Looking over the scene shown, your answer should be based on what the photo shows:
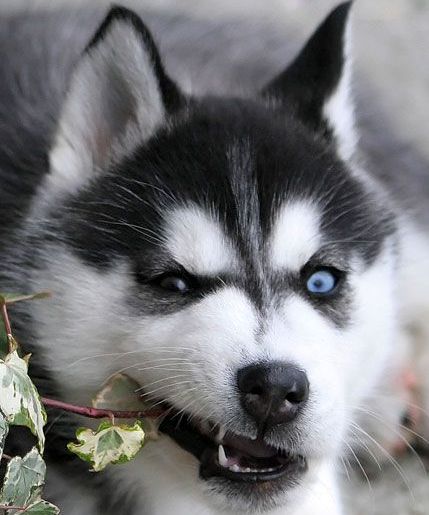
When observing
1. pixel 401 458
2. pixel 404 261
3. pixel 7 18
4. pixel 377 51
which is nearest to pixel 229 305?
pixel 404 261

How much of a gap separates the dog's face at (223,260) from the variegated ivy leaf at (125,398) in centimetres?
3

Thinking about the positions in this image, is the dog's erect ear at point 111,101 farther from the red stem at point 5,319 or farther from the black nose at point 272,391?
the black nose at point 272,391

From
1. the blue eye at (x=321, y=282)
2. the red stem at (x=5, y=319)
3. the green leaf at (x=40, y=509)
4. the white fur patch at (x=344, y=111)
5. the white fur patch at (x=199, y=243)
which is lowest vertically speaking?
the green leaf at (x=40, y=509)

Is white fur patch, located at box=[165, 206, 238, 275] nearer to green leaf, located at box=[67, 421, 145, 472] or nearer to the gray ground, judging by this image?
green leaf, located at box=[67, 421, 145, 472]

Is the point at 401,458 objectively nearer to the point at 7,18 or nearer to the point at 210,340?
the point at 210,340

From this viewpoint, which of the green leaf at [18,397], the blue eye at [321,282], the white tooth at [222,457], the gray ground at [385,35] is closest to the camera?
the green leaf at [18,397]

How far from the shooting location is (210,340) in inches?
77.2

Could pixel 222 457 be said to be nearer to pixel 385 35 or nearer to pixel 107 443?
pixel 107 443

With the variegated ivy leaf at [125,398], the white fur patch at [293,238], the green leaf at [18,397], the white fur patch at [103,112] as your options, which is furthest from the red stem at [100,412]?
the white fur patch at [103,112]

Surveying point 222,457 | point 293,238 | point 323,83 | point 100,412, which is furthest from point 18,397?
point 323,83

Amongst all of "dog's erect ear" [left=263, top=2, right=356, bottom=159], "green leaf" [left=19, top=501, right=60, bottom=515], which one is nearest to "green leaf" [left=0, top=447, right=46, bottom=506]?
"green leaf" [left=19, top=501, right=60, bottom=515]

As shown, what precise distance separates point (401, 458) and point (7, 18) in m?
1.81

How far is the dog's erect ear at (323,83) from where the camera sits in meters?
2.46

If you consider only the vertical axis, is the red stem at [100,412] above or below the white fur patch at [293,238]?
below
